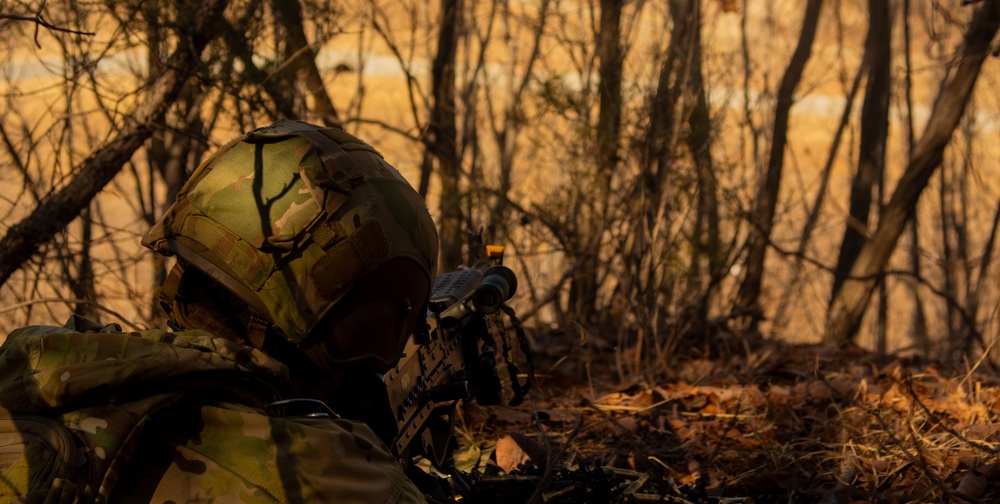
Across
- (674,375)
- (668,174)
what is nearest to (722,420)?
(674,375)

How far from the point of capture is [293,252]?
2014 mm

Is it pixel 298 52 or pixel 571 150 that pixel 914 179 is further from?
pixel 298 52

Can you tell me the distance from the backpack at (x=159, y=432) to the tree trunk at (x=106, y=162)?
2092 mm

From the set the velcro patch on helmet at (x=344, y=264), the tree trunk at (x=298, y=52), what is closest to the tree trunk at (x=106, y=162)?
the tree trunk at (x=298, y=52)

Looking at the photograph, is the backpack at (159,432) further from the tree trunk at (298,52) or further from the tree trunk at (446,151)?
the tree trunk at (446,151)

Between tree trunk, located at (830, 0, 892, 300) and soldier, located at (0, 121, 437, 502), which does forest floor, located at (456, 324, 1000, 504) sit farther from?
tree trunk, located at (830, 0, 892, 300)

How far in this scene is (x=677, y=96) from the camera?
4.77m

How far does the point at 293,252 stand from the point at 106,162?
199 centimetres

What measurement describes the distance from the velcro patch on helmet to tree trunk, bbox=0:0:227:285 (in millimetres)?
1895

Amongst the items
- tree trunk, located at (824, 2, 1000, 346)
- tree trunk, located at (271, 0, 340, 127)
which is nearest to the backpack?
tree trunk, located at (271, 0, 340, 127)

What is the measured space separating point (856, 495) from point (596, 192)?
9.17 feet

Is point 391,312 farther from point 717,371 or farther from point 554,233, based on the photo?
point 554,233

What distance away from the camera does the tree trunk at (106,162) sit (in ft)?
11.7

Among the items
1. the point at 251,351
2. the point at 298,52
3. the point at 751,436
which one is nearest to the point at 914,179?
the point at 751,436
